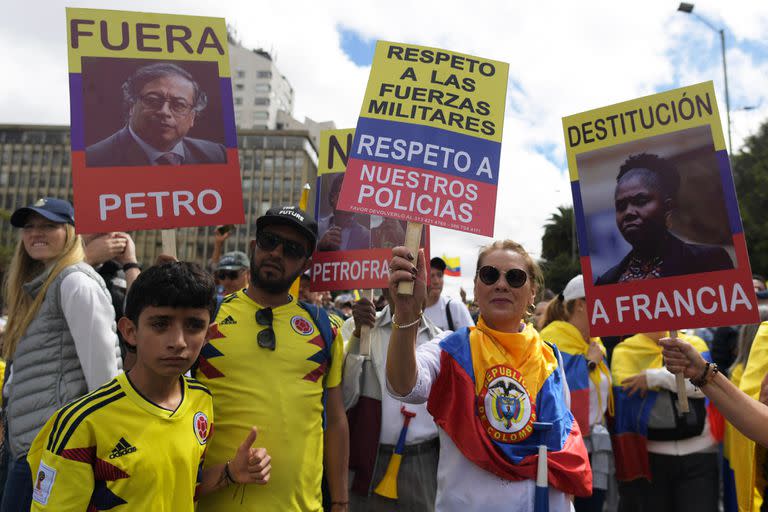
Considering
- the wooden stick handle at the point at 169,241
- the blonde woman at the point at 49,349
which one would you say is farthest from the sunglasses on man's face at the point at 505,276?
the blonde woman at the point at 49,349

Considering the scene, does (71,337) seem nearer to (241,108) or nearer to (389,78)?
(389,78)

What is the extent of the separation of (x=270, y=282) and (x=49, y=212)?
117cm

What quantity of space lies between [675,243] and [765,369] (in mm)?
775

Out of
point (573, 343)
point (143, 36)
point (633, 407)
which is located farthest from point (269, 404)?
point (633, 407)

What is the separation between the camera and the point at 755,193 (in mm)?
27266

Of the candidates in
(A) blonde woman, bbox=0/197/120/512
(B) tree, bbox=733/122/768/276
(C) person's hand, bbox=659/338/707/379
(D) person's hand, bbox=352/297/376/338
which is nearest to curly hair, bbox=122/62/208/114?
(A) blonde woman, bbox=0/197/120/512

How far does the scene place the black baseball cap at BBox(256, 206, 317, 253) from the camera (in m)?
2.87

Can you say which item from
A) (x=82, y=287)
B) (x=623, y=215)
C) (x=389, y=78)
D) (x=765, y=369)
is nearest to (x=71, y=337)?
(x=82, y=287)

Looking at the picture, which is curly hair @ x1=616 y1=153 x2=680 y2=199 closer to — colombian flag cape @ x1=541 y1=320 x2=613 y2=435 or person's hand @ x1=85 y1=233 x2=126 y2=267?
colombian flag cape @ x1=541 y1=320 x2=613 y2=435

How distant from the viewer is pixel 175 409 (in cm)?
219

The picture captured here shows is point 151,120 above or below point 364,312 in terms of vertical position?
above

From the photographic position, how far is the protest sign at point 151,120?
10.4ft

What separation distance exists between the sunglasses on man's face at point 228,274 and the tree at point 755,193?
25.7 meters

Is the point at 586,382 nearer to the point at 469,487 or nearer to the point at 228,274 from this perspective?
the point at 469,487
